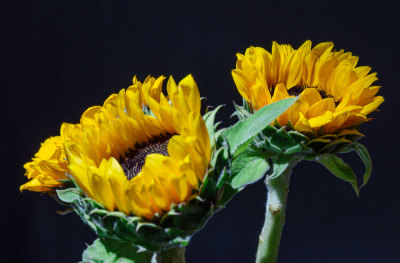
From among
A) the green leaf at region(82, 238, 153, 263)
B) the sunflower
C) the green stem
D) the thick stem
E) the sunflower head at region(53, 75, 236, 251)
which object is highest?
the sunflower

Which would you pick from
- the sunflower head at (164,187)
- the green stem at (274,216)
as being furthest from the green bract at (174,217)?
the green stem at (274,216)

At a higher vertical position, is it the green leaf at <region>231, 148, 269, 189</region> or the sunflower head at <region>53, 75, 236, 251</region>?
the sunflower head at <region>53, 75, 236, 251</region>

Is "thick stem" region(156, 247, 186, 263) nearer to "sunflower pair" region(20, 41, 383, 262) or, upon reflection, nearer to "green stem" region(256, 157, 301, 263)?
"sunflower pair" region(20, 41, 383, 262)

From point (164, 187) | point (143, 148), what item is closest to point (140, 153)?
point (143, 148)

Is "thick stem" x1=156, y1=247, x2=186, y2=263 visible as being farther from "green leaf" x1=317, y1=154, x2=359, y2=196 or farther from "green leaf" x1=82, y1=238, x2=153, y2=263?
"green leaf" x1=317, y1=154, x2=359, y2=196

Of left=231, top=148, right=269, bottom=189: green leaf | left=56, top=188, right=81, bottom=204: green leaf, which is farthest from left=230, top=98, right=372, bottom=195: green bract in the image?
left=56, top=188, right=81, bottom=204: green leaf

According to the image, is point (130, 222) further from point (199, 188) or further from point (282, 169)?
point (282, 169)

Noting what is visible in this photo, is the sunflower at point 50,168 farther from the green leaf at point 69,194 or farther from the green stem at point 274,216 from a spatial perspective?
the green stem at point 274,216

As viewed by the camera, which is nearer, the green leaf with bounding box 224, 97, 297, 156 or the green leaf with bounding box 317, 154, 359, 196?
the green leaf with bounding box 224, 97, 297, 156
